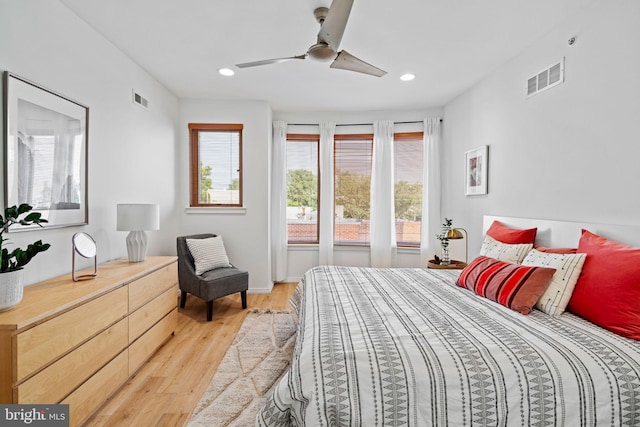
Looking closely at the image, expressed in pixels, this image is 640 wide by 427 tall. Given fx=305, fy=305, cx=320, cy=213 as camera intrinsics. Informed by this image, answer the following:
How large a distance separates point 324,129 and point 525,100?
2.67 m

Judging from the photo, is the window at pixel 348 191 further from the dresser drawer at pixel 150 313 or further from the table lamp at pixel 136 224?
the table lamp at pixel 136 224

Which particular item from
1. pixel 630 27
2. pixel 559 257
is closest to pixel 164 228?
pixel 559 257

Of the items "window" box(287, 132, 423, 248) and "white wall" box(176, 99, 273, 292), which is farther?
"window" box(287, 132, 423, 248)

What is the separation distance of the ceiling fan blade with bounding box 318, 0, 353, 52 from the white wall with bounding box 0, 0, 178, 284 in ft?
6.05

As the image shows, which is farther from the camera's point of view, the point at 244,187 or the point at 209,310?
the point at 244,187

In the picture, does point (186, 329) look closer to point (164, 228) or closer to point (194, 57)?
point (164, 228)

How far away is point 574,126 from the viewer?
2.24 meters

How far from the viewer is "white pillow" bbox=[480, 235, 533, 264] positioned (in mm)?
2320

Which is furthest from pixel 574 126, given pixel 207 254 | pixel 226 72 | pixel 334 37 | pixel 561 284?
pixel 207 254

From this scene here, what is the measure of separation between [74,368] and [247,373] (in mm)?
1068

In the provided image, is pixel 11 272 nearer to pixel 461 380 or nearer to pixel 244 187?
pixel 461 380

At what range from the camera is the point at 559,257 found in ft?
6.20

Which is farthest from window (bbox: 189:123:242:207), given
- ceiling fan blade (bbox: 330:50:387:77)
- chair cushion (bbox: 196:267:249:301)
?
ceiling fan blade (bbox: 330:50:387:77)

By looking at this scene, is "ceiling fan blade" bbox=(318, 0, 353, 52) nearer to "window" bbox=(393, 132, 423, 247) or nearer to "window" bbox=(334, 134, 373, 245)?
"window" bbox=(334, 134, 373, 245)
